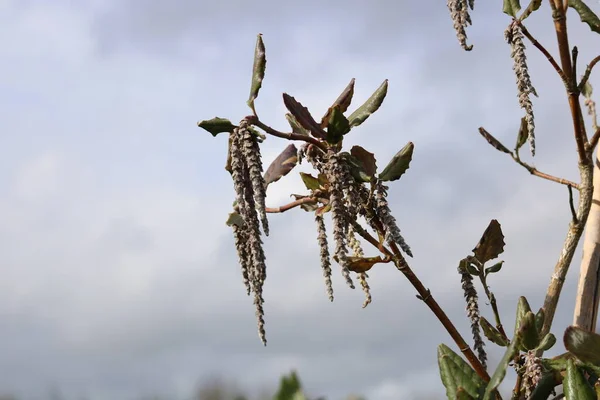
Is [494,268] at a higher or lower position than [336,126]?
lower

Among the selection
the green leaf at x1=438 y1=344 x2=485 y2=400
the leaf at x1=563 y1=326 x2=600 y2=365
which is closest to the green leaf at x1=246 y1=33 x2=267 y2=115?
the green leaf at x1=438 y1=344 x2=485 y2=400

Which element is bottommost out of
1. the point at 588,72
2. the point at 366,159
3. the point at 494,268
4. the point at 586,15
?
the point at 494,268

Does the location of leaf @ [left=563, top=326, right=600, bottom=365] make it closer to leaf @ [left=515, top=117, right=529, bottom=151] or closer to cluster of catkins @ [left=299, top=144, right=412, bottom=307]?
cluster of catkins @ [left=299, top=144, right=412, bottom=307]

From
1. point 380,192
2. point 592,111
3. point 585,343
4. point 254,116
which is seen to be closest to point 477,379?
point 585,343

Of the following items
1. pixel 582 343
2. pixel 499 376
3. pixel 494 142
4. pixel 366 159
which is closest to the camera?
pixel 499 376

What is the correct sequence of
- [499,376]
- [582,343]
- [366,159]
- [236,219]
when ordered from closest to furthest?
[499,376]
[582,343]
[366,159]
[236,219]

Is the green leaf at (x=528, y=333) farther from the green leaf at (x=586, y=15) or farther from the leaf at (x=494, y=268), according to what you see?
the green leaf at (x=586, y=15)

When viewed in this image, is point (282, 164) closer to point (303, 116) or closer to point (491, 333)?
point (303, 116)

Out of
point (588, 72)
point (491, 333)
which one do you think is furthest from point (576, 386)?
point (588, 72)
